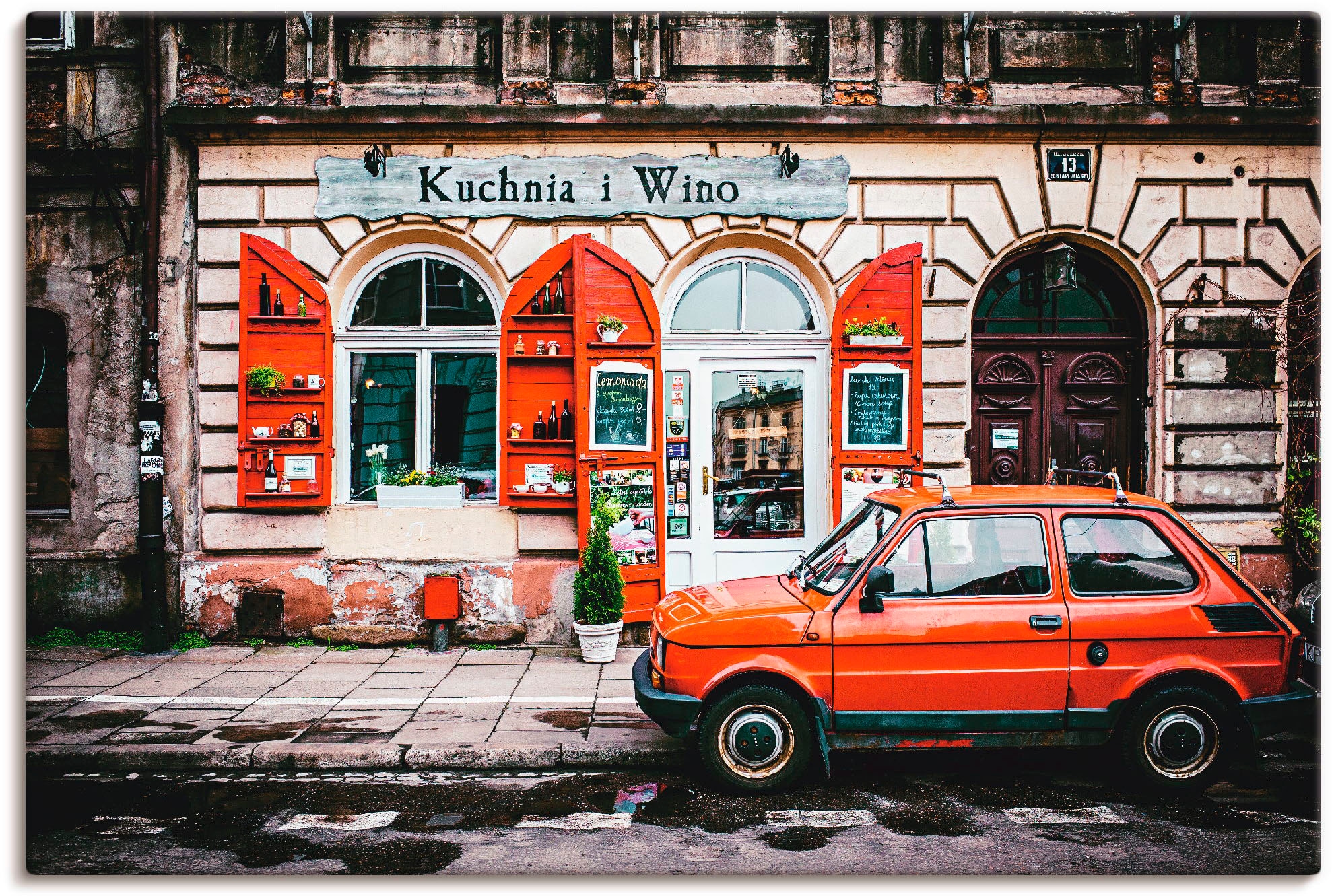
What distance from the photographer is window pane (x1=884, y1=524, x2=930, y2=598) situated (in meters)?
5.15

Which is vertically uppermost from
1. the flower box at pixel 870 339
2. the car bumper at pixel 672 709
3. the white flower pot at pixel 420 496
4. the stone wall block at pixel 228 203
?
the stone wall block at pixel 228 203

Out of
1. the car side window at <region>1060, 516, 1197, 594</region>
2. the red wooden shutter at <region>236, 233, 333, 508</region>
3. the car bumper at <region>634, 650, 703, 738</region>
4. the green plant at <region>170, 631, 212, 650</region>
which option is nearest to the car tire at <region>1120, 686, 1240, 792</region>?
the car side window at <region>1060, 516, 1197, 594</region>

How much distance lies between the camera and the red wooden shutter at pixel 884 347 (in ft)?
28.7

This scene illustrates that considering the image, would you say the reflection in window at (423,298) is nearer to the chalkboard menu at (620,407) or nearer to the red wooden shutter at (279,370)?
the red wooden shutter at (279,370)

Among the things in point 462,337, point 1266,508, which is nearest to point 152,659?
point 462,337

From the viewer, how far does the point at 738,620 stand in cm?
511

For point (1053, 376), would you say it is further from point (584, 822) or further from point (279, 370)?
point (279, 370)

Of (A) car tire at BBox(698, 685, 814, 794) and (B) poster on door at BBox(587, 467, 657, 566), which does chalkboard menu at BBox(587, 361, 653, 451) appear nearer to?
(B) poster on door at BBox(587, 467, 657, 566)

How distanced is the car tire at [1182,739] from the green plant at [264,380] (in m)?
7.87

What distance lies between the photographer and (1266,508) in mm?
8859

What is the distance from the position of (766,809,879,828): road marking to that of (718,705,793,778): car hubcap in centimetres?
30

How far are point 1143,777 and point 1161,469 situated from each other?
478 cm

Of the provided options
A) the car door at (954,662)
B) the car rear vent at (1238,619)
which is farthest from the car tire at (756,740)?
the car rear vent at (1238,619)

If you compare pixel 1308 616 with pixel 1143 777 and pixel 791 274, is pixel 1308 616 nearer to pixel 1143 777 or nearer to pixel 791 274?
pixel 1143 777
